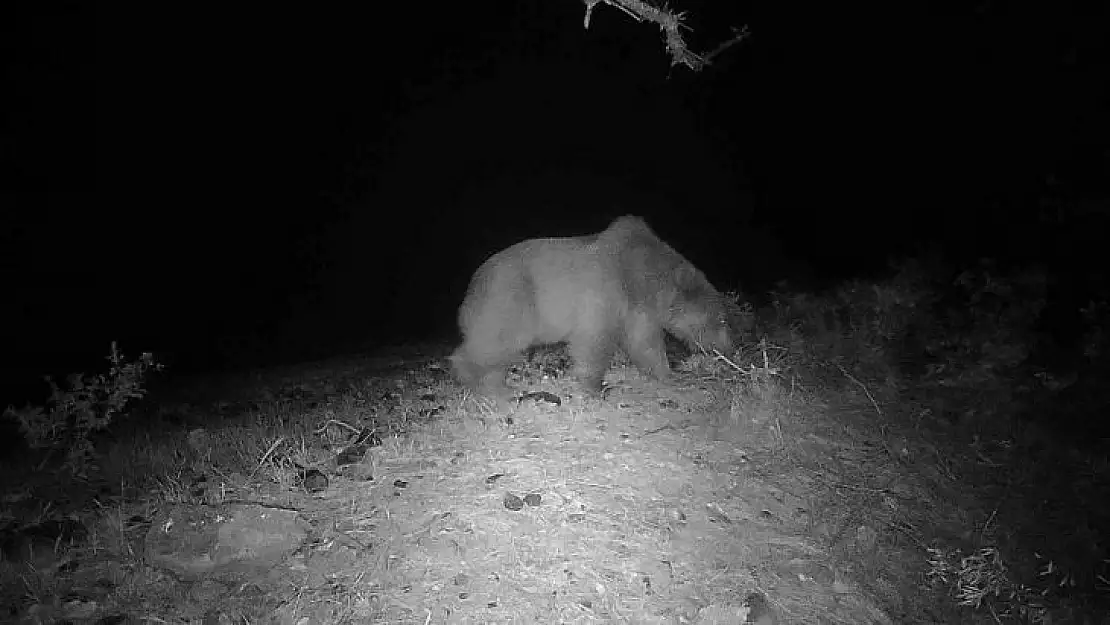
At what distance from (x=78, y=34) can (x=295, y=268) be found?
1497 cm

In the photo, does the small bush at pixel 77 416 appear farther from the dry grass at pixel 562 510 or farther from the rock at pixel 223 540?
the rock at pixel 223 540

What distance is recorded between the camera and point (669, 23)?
11.6ft

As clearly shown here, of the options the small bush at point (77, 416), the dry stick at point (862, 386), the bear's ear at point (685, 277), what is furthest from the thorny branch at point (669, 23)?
the small bush at point (77, 416)

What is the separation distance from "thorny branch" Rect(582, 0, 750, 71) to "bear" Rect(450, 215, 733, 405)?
255 centimetres

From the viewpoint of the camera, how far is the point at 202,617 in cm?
328

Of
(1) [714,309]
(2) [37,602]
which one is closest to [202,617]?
(2) [37,602]

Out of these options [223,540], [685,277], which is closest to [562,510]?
[223,540]

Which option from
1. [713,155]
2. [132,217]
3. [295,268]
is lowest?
[295,268]

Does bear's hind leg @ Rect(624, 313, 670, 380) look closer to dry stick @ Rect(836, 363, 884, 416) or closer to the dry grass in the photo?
the dry grass

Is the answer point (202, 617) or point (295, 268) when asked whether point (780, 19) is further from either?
point (202, 617)

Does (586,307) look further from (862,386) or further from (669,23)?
(669,23)

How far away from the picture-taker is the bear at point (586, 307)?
5820mm

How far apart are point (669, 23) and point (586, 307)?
2.89 m

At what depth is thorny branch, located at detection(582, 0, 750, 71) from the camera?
3.51 m
